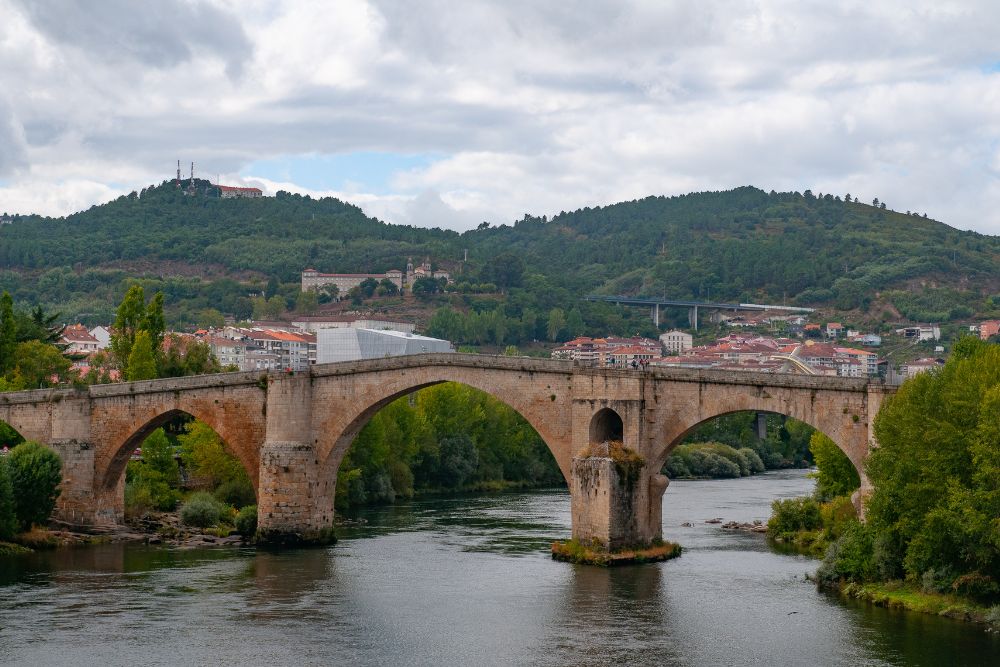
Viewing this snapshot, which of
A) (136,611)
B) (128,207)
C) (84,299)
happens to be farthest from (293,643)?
(128,207)

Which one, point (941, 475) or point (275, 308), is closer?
point (941, 475)

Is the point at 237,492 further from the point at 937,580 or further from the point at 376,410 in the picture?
the point at 937,580

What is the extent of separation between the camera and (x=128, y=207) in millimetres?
177125

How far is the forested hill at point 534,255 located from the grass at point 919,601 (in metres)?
90.0

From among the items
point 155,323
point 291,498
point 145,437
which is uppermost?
point 155,323

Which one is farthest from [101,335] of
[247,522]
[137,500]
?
[247,522]

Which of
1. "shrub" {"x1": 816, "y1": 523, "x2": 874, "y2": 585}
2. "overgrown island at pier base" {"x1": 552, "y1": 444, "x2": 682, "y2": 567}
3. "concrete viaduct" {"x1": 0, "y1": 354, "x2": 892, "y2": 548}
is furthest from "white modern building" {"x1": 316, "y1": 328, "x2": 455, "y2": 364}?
"shrub" {"x1": 816, "y1": 523, "x2": 874, "y2": 585}

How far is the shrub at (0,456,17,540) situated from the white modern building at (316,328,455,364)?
19.9 meters

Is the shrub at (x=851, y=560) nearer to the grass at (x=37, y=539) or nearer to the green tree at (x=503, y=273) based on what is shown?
the grass at (x=37, y=539)

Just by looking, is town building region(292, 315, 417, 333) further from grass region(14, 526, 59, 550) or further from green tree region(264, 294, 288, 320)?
grass region(14, 526, 59, 550)

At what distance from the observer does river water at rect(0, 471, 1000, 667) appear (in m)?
29.3

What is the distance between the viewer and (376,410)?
46.8 metres

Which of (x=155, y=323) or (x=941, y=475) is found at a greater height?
(x=155, y=323)

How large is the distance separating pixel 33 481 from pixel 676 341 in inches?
3389
